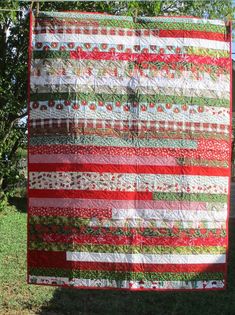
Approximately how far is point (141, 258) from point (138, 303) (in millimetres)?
1869

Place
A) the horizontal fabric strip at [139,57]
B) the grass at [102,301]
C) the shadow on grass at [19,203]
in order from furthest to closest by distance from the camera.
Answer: the shadow on grass at [19,203] → the grass at [102,301] → the horizontal fabric strip at [139,57]

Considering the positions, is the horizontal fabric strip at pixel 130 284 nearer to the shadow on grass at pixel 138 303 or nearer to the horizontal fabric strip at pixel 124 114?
the horizontal fabric strip at pixel 124 114

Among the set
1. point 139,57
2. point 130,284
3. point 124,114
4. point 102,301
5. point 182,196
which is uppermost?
point 139,57

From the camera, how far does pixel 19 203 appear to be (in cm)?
1209

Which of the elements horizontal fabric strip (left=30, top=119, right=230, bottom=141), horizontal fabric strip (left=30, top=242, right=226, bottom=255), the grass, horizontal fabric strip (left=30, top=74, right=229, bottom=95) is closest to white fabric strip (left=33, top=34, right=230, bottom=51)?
horizontal fabric strip (left=30, top=74, right=229, bottom=95)

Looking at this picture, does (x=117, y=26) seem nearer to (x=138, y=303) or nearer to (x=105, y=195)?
(x=105, y=195)

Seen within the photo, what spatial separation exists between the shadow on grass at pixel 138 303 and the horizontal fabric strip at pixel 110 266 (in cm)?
159

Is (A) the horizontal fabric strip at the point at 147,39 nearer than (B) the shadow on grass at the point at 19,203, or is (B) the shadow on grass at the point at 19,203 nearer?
(A) the horizontal fabric strip at the point at 147,39

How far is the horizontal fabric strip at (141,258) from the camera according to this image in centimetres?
300

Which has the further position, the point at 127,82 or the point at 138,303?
the point at 138,303

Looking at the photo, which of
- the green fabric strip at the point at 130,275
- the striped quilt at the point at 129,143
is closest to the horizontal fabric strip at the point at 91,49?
the striped quilt at the point at 129,143

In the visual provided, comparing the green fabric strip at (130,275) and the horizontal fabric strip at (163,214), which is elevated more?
the horizontal fabric strip at (163,214)

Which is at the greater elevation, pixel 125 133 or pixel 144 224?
pixel 125 133

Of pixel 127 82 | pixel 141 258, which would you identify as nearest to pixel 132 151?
pixel 127 82
